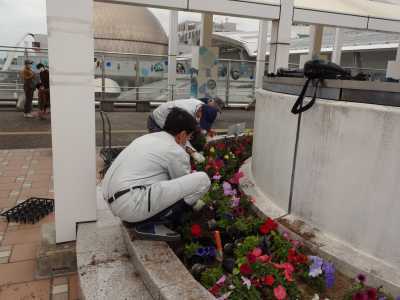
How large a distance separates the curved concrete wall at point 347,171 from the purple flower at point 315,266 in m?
0.37

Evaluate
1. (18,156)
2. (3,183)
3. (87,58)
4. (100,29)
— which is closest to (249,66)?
(18,156)

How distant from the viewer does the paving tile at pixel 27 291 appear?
106 inches

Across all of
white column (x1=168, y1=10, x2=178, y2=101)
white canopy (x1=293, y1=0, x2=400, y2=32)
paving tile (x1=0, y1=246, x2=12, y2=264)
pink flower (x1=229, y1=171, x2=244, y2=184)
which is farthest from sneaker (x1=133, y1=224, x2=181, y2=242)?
white column (x1=168, y1=10, x2=178, y2=101)

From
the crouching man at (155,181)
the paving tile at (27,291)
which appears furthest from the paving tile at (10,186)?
the crouching man at (155,181)

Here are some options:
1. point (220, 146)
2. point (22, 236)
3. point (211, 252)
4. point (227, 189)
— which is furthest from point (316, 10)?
point (22, 236)

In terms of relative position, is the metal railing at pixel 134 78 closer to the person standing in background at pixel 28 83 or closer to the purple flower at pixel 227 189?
the person standing in background at pixel 28 83

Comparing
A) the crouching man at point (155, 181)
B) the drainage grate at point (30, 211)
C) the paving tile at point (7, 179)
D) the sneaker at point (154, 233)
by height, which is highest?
the crouching man at point (155, 181)

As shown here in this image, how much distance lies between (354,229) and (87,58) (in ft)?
7.64

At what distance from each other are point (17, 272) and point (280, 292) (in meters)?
2.05

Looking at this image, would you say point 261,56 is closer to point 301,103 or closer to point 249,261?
point 301,103

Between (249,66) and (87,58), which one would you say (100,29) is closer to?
(249,66)

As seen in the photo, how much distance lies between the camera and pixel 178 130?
2762 mm

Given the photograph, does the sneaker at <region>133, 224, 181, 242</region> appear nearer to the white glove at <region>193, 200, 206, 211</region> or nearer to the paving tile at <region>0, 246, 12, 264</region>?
the white glove at <region>193, 200, 206, 211</region>

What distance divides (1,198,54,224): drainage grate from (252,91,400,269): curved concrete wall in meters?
2.46
